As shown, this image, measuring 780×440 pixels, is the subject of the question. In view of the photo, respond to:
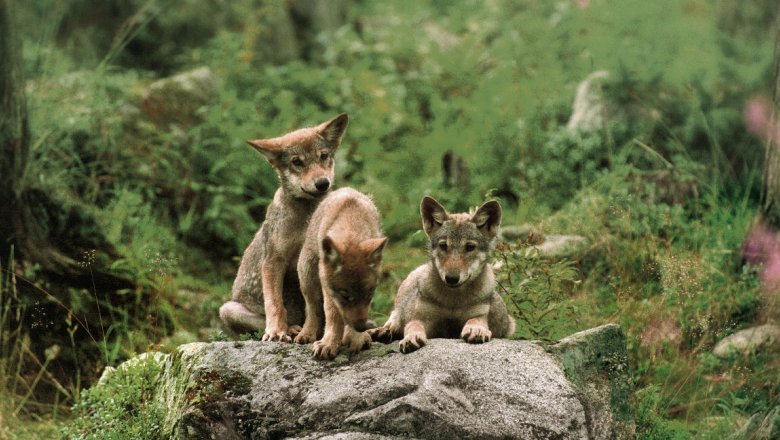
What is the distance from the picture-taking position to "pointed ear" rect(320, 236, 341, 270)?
527 cm

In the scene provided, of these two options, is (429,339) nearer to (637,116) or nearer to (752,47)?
(637,116)

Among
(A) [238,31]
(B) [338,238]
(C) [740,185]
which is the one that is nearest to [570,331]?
(B) [338,238]

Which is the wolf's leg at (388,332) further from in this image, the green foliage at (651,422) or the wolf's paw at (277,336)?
the green foliage at (651,422)

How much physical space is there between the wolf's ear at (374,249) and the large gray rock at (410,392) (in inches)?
26.6

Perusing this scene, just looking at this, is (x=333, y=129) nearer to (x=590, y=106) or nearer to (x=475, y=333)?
(x=475, y=333)

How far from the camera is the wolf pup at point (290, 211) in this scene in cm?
640

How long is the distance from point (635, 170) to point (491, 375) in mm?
4766

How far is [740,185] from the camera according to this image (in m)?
9.84

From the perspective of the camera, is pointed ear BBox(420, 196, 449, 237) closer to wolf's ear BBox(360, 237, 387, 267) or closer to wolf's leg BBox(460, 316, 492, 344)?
wolf's leg BBox(460, 316, 492, 344)

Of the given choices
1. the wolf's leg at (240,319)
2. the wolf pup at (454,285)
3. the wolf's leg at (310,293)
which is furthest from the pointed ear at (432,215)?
the wolf's leg at (240,319)

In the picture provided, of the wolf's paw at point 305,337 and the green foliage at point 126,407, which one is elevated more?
the wolf's paw at point 305,337

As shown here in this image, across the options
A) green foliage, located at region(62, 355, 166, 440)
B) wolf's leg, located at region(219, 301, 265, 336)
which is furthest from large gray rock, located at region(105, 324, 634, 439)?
wolf's leg, located at region(219, 301, 265, 336)

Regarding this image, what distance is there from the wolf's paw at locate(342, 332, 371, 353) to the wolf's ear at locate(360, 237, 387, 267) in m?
0.61

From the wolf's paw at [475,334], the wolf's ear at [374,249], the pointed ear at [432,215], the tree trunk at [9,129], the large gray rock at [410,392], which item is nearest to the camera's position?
the large gray rock at [410,392]
